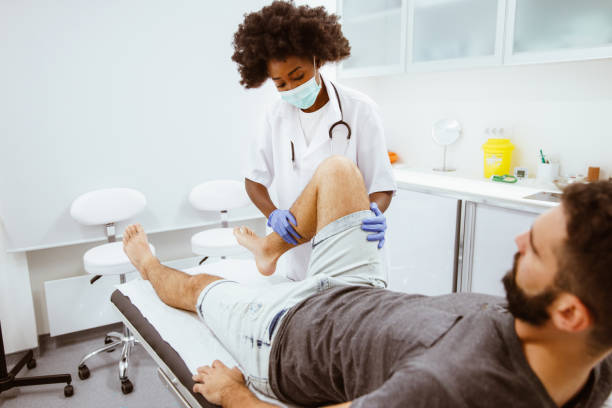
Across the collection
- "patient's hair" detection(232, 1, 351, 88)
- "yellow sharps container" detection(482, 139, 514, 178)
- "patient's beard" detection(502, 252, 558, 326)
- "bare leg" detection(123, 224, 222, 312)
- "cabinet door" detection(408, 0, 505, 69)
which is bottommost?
"bare leg" detection(123, 224, 222, 312)

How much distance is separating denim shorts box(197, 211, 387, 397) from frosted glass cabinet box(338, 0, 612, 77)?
4.37 feet

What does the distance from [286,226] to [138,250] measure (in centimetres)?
69

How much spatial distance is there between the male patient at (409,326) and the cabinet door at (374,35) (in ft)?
Result: 5.14

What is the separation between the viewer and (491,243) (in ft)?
7.07

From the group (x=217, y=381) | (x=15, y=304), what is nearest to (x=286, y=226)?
(x=217, y=381)

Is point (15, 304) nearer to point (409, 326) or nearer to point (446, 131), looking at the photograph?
→ point (409, 326)

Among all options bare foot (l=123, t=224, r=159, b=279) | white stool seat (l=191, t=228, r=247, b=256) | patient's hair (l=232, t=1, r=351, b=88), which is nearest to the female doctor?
patient's hair (l=232, t=1, r=351, b=88)

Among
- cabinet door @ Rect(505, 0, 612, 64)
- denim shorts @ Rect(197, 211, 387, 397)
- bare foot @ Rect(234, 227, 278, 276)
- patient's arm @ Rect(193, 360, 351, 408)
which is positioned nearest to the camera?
patient's arm @ Rect(193, 360, 351, 408)

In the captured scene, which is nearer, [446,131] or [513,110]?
[513,110]

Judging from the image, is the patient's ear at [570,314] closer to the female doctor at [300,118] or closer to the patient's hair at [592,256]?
the patient's hair at [592,256]

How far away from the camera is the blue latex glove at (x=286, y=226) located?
1.53 meters

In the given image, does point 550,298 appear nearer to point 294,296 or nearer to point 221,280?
point 294,296

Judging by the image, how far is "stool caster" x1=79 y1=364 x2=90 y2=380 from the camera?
224 centimetres

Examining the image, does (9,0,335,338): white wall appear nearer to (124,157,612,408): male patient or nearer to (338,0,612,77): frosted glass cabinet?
(338,0,612,77): frosted glass cabinet
